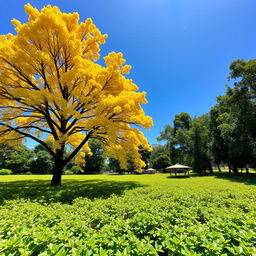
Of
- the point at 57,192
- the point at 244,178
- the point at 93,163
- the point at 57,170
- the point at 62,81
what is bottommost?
the point at 244,178

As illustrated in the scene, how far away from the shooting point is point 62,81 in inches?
326

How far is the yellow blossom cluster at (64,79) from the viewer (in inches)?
320

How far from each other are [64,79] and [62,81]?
0.62 feet

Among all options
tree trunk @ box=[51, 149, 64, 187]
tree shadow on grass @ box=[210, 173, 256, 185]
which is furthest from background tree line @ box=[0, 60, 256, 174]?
tree trunk @ box=[51, 149, 64, 187]

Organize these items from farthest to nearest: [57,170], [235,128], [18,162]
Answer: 1. [18,162]
2. [235,128]
3. [57,170]

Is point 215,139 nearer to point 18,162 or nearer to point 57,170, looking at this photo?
point 57,170

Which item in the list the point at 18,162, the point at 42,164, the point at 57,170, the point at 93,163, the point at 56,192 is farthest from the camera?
the point at 42,164

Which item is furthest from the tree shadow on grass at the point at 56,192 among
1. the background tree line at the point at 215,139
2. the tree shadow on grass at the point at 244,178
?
the tree shadow on grass at the point at 244,178

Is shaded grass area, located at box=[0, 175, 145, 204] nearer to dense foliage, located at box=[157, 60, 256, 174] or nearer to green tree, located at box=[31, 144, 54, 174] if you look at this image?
dense foliage, located at box=[157, 60, 256, 174]

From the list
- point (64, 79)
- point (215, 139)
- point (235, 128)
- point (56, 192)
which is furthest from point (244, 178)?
point (64, 79)

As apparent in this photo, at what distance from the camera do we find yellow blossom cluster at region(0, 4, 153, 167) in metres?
8.12

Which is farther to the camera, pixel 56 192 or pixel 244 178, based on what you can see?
pixel 244 178

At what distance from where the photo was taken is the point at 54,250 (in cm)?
179

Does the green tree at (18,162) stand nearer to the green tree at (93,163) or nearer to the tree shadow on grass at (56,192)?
the green tree at (93,163)
